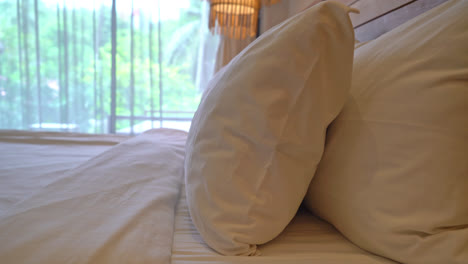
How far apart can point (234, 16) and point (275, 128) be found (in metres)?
1.92

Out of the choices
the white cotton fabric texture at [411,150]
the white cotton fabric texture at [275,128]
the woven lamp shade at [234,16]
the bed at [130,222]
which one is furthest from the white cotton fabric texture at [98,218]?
the woven lamp shade at [234,16]

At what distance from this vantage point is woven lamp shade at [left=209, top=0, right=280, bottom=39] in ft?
7.08

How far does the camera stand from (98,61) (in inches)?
108

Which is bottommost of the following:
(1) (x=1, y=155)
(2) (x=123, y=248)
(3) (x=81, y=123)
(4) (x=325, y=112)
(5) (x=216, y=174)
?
(3) (x=81, y=123)

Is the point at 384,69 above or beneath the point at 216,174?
above

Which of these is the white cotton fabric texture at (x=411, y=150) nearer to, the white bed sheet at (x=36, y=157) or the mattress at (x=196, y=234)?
the mattress at (x=196, y=234)

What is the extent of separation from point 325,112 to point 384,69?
0.13 m

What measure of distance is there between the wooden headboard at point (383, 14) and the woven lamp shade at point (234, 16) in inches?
43.1

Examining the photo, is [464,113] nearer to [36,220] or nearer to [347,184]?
[347,184]

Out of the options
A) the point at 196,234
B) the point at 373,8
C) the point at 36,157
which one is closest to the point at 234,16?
the point at 373,8

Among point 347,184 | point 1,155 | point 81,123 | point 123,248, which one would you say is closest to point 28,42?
point 81,123

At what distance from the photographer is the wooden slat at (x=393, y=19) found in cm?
74

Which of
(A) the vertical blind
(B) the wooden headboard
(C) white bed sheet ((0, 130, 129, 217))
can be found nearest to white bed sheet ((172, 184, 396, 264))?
(C) white bed sheet ((0, 130, 129, 217))

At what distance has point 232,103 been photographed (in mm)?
506
